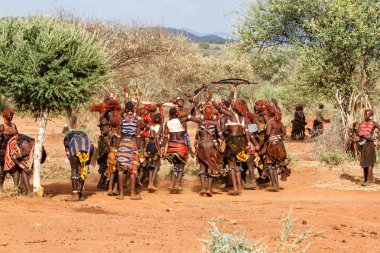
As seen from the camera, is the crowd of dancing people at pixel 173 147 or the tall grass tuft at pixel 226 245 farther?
the crowd of dancing people at pixel 173 147

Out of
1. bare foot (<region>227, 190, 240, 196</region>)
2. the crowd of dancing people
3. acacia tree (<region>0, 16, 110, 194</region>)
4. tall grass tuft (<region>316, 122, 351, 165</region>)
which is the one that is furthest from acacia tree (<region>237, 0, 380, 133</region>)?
acacia tree (<region>0, 16, 110, 194</region>)

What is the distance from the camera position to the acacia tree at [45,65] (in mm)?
11766

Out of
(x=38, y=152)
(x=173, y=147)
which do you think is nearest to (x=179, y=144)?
(x=173, y=147)

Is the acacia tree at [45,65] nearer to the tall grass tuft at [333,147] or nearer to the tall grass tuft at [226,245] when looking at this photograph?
the tall grass tuft at [226,245]

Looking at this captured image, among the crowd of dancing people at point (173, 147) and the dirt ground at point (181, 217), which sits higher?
the crowd of dancing people at point (173, 147)

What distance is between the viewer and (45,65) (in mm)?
11992

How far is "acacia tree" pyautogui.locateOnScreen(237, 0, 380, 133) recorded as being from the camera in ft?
60.6

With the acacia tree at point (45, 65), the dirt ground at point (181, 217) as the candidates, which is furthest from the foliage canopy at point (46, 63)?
the dirt ground at point (181, 217)

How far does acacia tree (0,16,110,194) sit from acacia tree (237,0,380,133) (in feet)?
27.5

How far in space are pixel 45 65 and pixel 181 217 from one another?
3.82 m

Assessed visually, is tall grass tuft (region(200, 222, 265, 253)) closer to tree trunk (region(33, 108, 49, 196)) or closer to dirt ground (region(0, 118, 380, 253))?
dirt ground (region(0, 118, 380, 253))

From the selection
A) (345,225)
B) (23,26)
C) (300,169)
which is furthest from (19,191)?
(300,169)

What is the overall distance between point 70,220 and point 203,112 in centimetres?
419

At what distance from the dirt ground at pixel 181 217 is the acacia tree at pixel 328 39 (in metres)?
4.76
